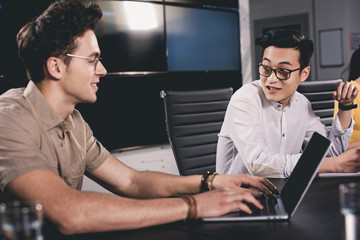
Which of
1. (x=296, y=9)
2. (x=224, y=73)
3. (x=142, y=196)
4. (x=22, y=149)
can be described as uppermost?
(x=296, y=9)

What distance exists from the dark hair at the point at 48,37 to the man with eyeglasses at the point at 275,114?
91 centimetres

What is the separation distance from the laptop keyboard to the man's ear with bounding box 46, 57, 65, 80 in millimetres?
798

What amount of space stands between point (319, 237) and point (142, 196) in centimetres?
77

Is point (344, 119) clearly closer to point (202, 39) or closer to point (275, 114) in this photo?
point (275, 114)

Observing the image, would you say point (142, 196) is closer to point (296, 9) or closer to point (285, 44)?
point (285, 44)

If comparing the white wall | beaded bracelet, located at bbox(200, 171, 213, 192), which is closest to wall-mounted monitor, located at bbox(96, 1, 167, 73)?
beaded bracelet, located at bbox(200, 171, 213, 192)

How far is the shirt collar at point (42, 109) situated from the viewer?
4.44ft

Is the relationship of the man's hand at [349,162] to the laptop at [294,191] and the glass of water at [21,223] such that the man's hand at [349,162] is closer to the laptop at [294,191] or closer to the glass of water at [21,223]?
the laptop at [294,191]

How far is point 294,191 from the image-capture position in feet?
3.89

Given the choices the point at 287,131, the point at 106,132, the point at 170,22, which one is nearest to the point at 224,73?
the point at 170,22

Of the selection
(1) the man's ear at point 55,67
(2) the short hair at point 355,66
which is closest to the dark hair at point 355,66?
(2) the short hair at point 355,66

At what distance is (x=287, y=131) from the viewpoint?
2236 mm

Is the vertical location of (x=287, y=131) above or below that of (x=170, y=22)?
below

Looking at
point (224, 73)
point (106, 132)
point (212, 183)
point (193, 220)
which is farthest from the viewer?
point (224, 73)
